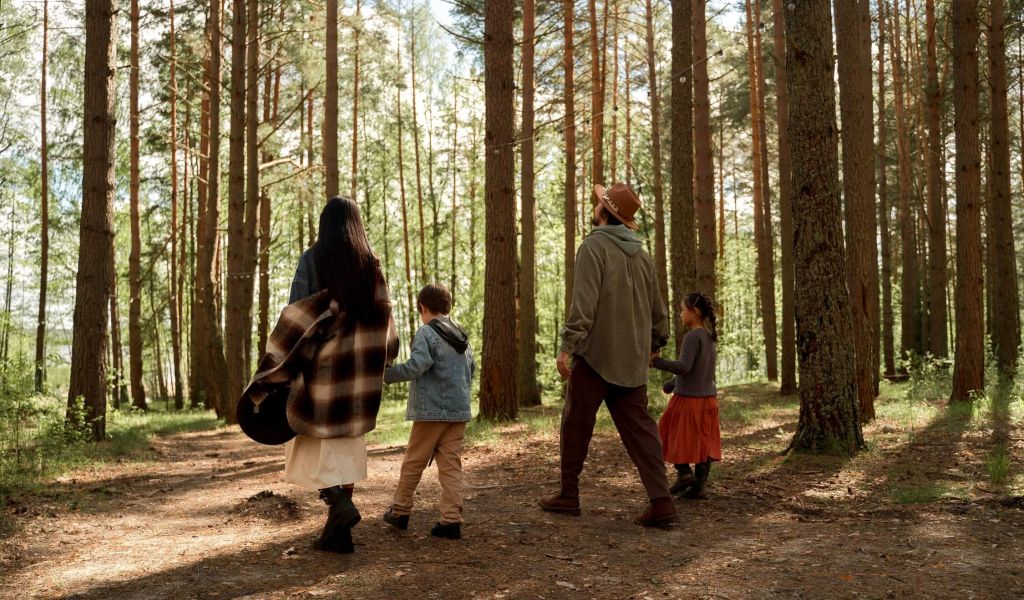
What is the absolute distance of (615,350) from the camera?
211 inches

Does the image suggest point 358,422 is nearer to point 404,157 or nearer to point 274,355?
point 274,355

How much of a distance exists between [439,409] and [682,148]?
8.07 m

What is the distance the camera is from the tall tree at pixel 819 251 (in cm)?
745

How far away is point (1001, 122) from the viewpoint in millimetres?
14516

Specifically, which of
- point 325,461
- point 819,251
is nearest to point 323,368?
point 325,461

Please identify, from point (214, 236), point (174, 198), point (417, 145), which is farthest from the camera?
point (417, 145)

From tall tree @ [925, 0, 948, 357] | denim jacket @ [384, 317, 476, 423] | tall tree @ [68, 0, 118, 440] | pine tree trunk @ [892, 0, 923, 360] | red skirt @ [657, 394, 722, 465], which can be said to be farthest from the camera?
pine tree trunk @ [892, 0, 923, 360]

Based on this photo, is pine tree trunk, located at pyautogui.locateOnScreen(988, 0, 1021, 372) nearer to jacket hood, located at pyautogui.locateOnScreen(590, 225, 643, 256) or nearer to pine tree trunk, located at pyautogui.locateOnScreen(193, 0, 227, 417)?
jacket hood, located at pyautogui.locateOnScreen(590, 225, 643, 256)

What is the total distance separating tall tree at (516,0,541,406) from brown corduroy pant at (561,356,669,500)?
1029cm

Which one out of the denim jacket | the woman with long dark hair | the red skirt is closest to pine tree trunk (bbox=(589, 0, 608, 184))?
the red skirt

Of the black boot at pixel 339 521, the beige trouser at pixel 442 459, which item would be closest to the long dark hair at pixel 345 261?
the beige trouser at pixel 442 459

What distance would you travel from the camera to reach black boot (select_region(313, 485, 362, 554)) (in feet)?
14.9

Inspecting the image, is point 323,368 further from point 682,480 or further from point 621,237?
point 682,480

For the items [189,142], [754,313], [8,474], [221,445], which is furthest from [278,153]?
[754,313]
